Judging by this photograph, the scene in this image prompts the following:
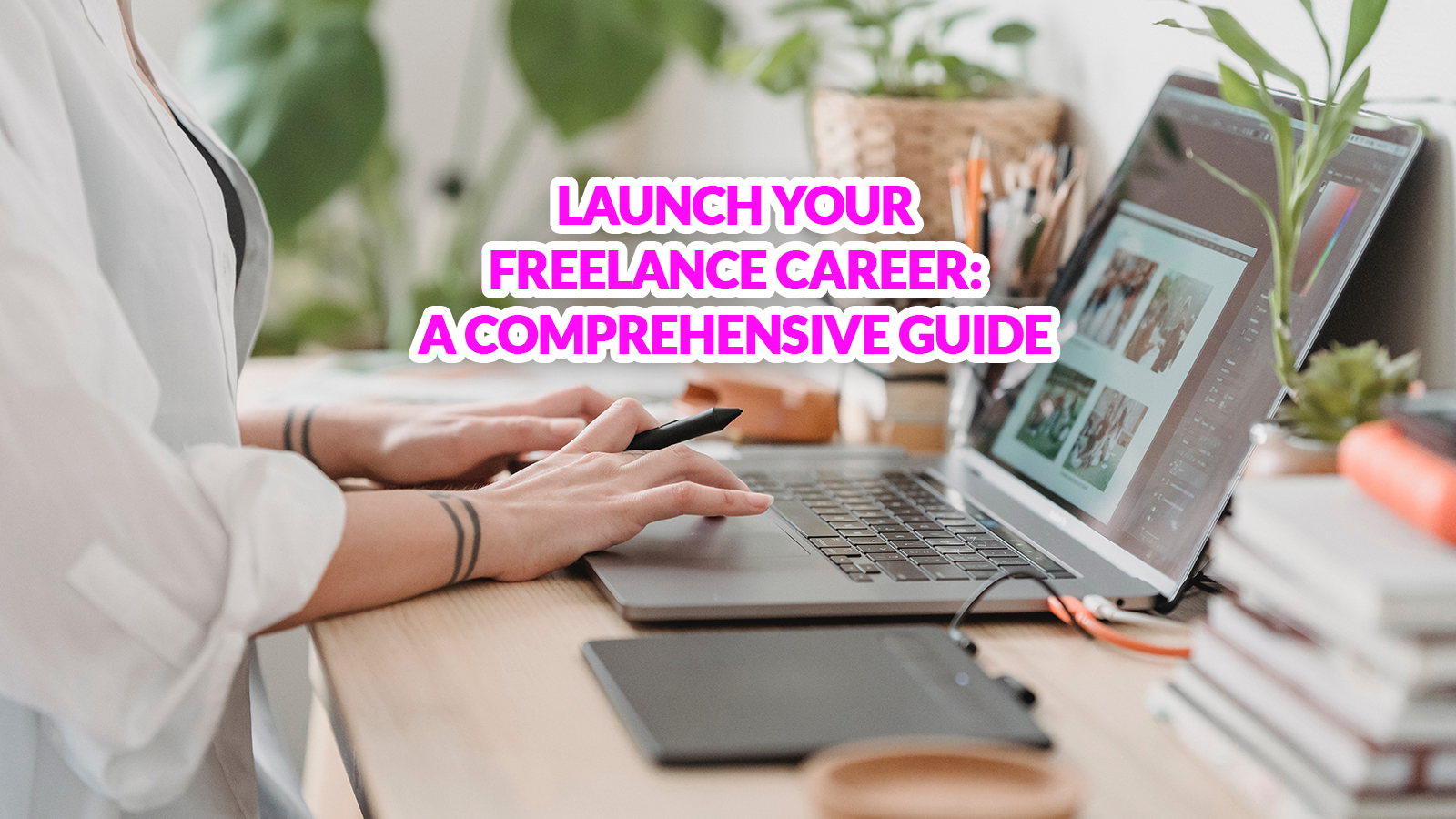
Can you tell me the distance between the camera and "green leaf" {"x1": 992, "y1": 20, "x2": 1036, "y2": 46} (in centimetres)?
116

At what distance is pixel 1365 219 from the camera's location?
69cm

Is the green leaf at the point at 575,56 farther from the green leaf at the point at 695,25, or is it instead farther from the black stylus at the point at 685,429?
the black stylus at the point at 685,429


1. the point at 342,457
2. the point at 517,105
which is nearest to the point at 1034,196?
the point at 342,457

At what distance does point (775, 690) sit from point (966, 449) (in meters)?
0.51

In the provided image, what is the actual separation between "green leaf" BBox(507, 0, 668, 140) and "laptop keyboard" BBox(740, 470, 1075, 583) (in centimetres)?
123

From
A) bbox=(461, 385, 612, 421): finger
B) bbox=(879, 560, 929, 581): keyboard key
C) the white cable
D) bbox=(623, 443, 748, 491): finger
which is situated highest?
the white cable

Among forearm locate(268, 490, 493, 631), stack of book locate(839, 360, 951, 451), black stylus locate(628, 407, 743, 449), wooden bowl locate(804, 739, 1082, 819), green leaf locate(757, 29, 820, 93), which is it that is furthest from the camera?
green leaf locate(757, 29, 820, 93)

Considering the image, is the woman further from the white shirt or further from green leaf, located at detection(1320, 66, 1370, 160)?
green leaf, located at detection(1320, 66, 1370, 160)

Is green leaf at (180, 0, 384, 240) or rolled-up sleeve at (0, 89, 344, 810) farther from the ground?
rolled-up sleeve at (0, 89, 344, 810)

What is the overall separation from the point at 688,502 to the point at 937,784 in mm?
336

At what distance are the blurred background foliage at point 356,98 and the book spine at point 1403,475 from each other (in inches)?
63.4
